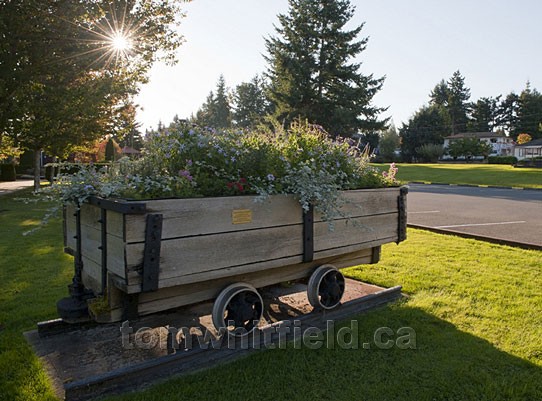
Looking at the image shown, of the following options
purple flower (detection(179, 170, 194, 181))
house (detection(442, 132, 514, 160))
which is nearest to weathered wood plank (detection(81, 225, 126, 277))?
purple flower (detection(179, 170, 194, 181))

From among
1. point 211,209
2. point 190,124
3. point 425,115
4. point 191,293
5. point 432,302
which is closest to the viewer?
point 211,209

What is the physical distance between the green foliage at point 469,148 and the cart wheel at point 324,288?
56848 mm

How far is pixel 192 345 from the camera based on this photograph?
2.94m

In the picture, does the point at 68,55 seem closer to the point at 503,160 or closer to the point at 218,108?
the point at 503,160

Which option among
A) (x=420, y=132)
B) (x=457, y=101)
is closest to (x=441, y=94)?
(x=457, y=101)

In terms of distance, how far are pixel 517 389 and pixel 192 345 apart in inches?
83.3

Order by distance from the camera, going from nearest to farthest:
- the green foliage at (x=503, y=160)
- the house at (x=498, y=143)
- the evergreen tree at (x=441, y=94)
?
1. the green foliage at (x=503, y=160)
2. the house at (x=498, y=143)
3. the evergreen tree at (x=441, y=94)

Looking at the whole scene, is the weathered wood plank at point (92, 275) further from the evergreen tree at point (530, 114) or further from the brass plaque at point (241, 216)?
the evergreen tree at point (530, 114)

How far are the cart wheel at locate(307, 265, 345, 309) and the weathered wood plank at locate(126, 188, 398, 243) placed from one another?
19.1 inches

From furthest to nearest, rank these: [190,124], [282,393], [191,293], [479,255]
Answer: [479,255], [190,124], [191,293], [282,393]

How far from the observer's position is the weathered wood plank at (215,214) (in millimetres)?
2305

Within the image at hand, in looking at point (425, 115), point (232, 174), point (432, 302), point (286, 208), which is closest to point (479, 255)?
point (432, 302)

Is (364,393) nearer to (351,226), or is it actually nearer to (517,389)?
(517,389)

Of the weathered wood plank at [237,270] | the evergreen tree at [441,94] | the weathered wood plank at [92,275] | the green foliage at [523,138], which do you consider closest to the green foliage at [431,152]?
the green foliage at [523,138]
